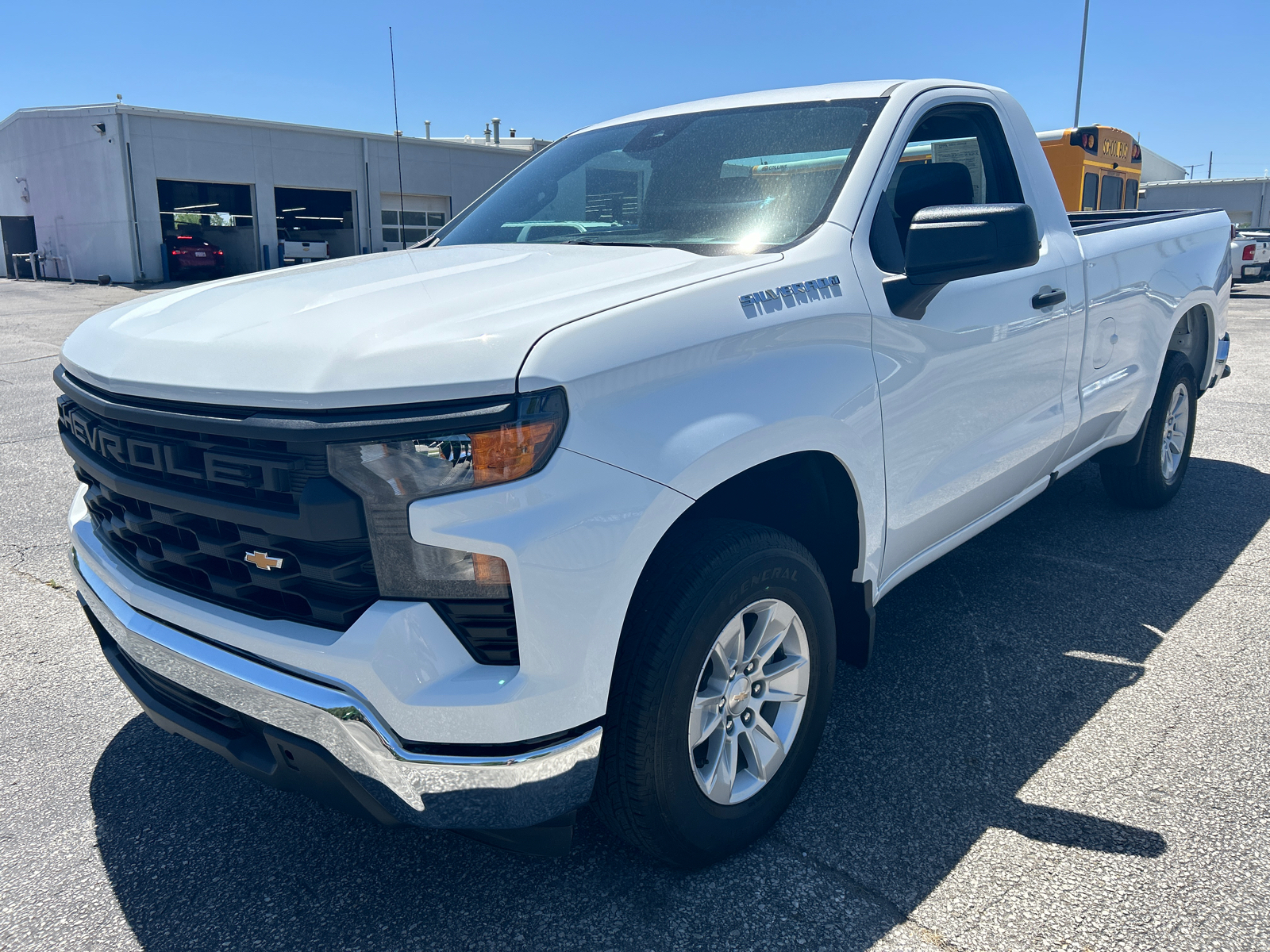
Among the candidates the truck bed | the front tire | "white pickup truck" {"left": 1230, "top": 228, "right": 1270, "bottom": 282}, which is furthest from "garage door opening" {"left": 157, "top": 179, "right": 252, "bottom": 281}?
the front tire

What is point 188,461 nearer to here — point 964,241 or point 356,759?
point 356,759

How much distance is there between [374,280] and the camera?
95.1 inches

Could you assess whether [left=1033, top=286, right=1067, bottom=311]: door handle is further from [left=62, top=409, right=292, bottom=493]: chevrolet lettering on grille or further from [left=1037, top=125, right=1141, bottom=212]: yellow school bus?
[left=1037, top=125, right=1141, bottom=212]: yellow school bus

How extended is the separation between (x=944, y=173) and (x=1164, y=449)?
102 inches

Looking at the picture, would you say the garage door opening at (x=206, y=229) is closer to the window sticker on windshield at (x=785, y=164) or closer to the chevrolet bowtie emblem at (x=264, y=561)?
the window sticker on windshield at (x=785, y=164)

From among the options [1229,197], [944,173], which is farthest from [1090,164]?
[1229,197]

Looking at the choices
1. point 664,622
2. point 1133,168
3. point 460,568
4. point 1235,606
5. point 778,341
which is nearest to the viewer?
point 460,568

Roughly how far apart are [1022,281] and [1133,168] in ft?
43.7

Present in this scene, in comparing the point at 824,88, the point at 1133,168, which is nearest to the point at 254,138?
the point at 1133,168

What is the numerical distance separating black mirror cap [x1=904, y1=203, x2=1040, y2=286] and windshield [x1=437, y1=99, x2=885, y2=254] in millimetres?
276

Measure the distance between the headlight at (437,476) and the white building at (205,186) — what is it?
82.8ft

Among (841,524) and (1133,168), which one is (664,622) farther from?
(1133,168)

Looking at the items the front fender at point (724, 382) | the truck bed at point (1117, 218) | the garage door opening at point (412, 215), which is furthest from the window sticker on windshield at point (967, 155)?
the garage door opening at point (412, 215)

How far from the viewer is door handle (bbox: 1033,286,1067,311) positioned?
3.34 meters
